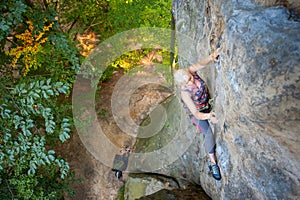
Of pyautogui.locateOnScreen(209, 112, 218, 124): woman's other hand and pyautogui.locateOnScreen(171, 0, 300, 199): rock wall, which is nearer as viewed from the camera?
pyautogui.locateOnScreen(171, 0, 300, 199): rock wall

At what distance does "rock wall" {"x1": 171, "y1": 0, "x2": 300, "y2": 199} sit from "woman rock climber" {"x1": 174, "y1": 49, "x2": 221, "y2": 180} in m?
0.18

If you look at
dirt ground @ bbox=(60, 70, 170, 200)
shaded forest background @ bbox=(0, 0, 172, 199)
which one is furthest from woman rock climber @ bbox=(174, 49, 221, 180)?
dirt ground @ bbox=(60, 70, 170, 200)

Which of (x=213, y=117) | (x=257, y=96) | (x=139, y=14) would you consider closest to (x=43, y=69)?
(x=139, y=14)

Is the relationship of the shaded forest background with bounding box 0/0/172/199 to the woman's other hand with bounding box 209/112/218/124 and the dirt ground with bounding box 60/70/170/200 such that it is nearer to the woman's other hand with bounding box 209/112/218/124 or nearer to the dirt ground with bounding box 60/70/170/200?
the dirt ground with bounding box 60/70/170/200

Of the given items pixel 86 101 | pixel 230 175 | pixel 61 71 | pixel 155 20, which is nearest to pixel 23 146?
pixel 61 71

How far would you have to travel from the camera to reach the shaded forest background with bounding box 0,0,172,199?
4.64 m

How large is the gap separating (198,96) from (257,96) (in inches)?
55.6

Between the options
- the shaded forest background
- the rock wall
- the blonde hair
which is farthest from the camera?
the shaded forest background

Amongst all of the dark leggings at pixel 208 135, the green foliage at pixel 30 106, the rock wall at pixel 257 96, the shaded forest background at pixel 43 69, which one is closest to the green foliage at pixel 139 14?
the shaded forest background at pixel 43 69

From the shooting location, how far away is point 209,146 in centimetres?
471

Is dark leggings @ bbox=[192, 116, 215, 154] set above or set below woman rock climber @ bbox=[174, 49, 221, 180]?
below

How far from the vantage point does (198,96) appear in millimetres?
4262

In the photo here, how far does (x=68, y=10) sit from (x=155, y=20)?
2934 mm

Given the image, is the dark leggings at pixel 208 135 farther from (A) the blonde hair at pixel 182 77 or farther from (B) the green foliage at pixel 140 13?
(B) the green foliage at pixel 140 13
